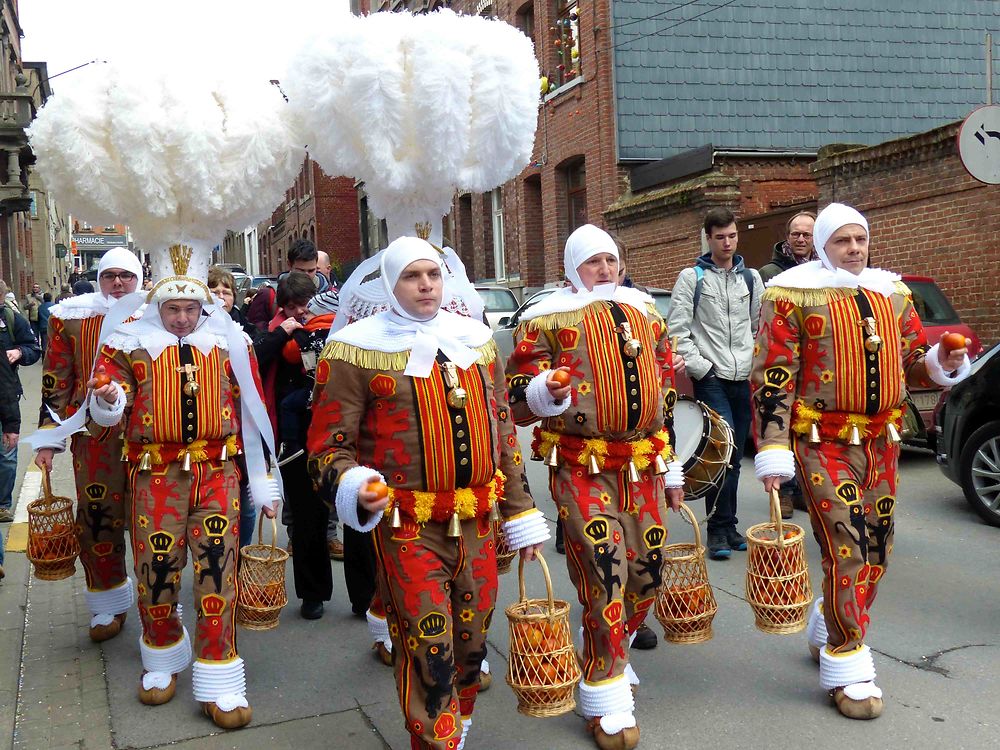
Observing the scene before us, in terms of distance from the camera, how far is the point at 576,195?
70.5ft

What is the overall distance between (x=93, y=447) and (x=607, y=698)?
9.21ft

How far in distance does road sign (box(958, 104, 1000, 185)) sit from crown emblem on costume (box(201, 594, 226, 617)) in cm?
733

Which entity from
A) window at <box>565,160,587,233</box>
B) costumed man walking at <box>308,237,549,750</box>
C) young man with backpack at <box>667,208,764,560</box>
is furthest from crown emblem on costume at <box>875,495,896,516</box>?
window at <box>565,160,587,233</box>

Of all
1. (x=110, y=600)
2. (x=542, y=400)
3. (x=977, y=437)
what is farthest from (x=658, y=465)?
(x=977, y=437)

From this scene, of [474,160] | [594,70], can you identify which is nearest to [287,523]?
[474,160]

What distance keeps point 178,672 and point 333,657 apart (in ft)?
2.54

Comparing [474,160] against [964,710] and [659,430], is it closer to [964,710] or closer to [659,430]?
[659,430]

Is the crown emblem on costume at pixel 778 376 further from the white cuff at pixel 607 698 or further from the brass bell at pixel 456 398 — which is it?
the brass bell at pixel 456 398

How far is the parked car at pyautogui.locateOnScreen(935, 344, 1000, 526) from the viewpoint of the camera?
7.06 m

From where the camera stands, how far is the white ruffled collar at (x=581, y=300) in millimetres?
4176

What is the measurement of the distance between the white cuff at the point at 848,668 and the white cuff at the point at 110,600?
A: 352 centimetres

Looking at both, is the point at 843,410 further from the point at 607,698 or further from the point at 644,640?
the point at 644,640

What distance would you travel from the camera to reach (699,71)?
1958 cm

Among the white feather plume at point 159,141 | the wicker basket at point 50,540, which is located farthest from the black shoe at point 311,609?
the white feather plume at point 159,141
